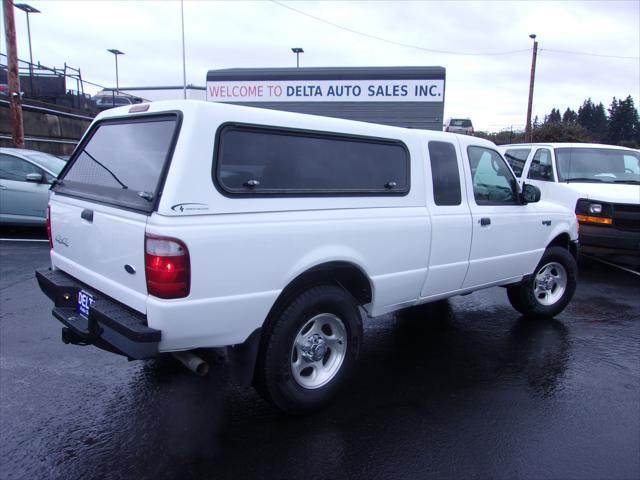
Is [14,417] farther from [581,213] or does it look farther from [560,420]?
[581,213]

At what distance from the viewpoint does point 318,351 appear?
3381 millimetres

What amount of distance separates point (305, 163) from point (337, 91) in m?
5.63

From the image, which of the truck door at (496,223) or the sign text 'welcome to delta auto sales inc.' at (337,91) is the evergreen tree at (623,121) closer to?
the sign text 'welcome to delta auto sales inc.' at (337,91)

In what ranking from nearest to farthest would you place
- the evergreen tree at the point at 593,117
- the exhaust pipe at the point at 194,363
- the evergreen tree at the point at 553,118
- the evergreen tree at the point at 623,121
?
the exhaust pipe at the point at 194,363, the evergreen tree at the point at 553,118, the evergreen tree at the point at 623,121, the evergreen tree at the point at 593,117

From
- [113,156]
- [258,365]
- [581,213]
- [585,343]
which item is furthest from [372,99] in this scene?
[258,365]

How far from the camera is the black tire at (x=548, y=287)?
5.28m

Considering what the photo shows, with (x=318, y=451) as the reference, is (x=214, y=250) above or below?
above

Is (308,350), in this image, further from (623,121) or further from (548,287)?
(623,121)

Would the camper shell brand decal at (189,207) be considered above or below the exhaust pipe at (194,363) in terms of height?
above

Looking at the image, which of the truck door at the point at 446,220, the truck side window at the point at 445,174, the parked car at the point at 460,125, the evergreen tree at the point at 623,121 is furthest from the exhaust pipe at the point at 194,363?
the evergreen tree at the point at 623,121

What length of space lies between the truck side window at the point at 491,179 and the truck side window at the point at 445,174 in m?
0.26

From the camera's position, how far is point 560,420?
3348 mm

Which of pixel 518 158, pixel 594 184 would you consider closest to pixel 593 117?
pixel 518 158

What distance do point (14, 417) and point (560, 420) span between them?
3638 mm
